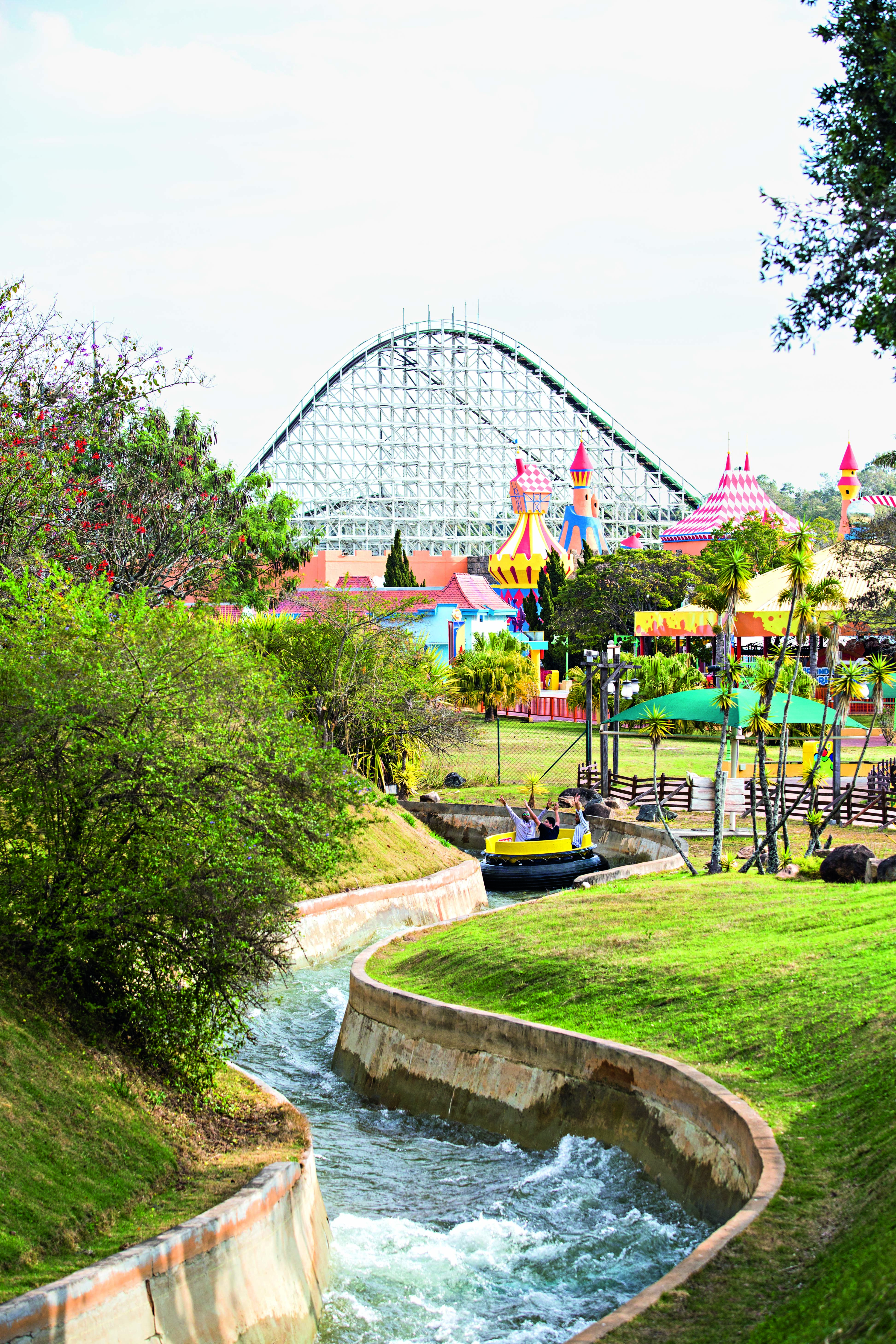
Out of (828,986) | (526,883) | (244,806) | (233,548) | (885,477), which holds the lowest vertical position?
(526,883)

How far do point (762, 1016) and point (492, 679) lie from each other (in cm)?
3670

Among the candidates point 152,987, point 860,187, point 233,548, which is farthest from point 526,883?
point 860,187

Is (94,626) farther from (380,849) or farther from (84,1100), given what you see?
(380,849)

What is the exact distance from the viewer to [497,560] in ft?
250

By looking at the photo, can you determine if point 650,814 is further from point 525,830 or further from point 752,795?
point 752,795

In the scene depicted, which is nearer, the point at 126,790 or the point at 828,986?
the point at 126,790

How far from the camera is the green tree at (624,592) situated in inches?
2207

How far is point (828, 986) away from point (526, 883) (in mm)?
14788

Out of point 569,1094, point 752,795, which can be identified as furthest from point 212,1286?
point 752,795

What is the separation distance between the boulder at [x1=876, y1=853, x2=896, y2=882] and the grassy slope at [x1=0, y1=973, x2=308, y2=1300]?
9.89m

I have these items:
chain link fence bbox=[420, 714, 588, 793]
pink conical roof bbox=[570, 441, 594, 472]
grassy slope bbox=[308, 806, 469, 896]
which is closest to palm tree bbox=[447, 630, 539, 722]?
chain link fence bbox=[420, 714, 588, 793]

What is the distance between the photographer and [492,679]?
4819 cm

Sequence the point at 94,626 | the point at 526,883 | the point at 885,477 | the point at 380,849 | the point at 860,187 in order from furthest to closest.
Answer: the point at 885,477
the point at 526,883
the point at 380,849
the point at 94,626
the point at 860,187

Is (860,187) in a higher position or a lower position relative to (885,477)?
lower
